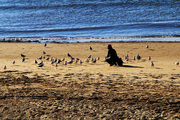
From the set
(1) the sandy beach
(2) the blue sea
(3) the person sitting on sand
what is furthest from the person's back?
(2) the blue sea

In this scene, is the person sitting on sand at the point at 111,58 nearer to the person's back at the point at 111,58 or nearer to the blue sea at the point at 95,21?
the person's back at the point at 111,58

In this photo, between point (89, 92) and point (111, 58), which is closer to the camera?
point (89, 92)

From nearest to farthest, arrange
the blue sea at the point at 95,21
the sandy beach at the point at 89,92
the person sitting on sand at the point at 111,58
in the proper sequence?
the sandy beach at the point at 89,92 < the person sitting on sand at the point at 111,58 < the blue sea at the point at 95,21

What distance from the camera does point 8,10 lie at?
154 feet

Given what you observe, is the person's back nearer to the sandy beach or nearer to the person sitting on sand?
the person sitting on sand

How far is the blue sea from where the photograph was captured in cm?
2375

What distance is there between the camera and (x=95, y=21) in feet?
105

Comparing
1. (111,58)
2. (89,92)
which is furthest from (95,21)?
(89,92)

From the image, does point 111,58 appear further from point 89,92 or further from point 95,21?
point 95,21

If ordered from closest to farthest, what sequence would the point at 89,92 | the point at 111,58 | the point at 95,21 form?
1. the point at 89,92
2. the point at 111,58
3. the point at 95,21

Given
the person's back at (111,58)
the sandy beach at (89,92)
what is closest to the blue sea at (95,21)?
the person's back at (111,58)

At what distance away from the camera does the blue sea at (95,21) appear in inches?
935

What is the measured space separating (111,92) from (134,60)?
251 inches

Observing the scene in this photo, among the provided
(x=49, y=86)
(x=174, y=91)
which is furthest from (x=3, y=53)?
(x=174, y=91)
